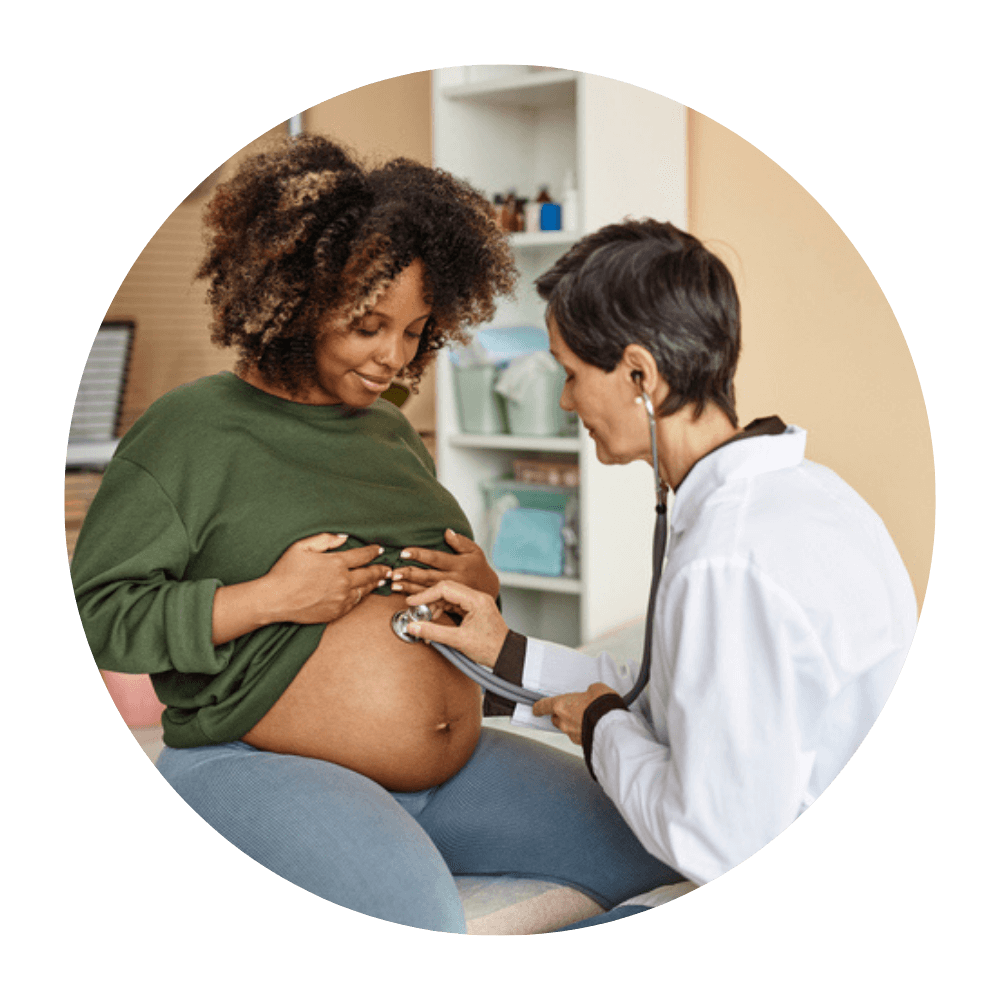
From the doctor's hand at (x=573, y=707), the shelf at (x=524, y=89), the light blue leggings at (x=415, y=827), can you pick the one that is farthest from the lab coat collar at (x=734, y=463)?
the shelf at (x=524, y=89)

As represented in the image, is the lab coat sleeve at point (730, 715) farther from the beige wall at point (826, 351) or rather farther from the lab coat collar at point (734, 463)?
the beige wall at point (826, 351)

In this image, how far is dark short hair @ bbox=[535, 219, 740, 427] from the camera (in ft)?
3.25

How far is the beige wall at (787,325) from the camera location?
1095 mm

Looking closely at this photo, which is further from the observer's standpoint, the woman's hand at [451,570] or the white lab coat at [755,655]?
the woman's hand at [451,570]

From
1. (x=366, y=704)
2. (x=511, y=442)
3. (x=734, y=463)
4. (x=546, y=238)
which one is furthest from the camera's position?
(x=511, y=442)

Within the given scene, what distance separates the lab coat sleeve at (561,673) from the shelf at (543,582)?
0.15 meters

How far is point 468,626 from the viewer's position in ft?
3.81

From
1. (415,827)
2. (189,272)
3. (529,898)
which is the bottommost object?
(529,898)

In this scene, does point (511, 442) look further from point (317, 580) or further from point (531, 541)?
point (317, 580)

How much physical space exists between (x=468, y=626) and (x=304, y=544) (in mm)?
225

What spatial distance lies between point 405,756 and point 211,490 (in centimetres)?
39

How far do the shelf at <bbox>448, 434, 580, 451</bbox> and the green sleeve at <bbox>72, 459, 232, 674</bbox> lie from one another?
0.53 meters

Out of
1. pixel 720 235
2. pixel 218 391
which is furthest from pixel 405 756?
pixel 720 235

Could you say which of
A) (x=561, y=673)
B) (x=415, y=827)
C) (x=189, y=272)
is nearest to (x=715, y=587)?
(x=561, y=673)
